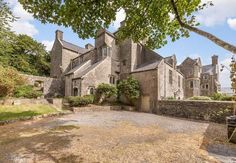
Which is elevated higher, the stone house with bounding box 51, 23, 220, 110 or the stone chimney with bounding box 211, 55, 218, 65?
the stone chimney with bounding box 211, 55, 218, 65

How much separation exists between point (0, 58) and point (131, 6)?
19.3 metres

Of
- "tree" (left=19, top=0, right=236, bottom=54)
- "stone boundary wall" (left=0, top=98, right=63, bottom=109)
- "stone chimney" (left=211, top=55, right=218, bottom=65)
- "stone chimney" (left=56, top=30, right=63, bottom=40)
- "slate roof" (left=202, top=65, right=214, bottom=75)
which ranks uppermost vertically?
"stone chimney" (left=56, top=30, right=63, bottom=40)

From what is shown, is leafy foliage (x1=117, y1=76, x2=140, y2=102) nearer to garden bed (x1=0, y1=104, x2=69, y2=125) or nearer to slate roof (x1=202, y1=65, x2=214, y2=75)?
garden bed (x1=0, y1=104, x2=69, y2=125)

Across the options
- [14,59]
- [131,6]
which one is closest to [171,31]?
[131,6]

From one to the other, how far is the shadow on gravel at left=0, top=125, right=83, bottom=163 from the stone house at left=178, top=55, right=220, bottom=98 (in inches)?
1368

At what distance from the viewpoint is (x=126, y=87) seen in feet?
78.6

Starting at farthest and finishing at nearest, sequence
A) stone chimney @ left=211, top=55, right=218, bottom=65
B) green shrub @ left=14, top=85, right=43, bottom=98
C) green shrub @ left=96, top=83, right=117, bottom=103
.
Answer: stone chimney @ left=211, top=55, right=218, bottom=65 → green shrub @ left=96, top=83, right=117, bottom=103 → green shrub @ left=14, top=85, right=43, bottom=98

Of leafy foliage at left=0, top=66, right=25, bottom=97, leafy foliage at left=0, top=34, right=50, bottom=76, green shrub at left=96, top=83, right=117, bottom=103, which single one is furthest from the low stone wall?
leafy foliage at left=0, top=34, right=50, bottom=76

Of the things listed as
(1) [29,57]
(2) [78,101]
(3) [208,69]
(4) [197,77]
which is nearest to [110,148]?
(2) [78,101]

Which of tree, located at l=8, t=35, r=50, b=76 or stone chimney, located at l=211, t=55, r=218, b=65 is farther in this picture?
stone chimney, located at l=211, t=55, r=218, b=65

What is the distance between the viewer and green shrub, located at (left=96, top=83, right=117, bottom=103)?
79.7ft

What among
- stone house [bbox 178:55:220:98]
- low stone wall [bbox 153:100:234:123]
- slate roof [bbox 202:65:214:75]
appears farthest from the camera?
slate roof [bbox 202:65:214:75]

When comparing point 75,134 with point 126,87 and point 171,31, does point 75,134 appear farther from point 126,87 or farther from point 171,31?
point 126,87

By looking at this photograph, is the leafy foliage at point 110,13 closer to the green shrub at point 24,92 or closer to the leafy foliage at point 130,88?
the leafy foliage at point 130,88
